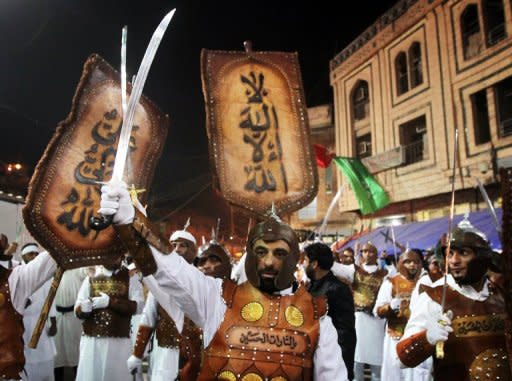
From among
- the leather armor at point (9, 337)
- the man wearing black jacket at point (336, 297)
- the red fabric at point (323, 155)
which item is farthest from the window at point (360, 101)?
the leather armor at point (9, 337)

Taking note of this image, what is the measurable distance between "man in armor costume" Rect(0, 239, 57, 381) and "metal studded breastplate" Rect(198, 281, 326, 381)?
226 centimetres

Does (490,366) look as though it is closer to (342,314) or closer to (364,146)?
(342,314)

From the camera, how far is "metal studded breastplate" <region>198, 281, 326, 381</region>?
112 inches

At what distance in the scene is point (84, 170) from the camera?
12.3 ft

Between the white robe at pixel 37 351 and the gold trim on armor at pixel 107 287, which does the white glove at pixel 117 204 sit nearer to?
the gold trim on armor at pixel 107 287

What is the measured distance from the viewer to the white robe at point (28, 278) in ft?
14.4

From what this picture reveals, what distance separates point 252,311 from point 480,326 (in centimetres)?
200

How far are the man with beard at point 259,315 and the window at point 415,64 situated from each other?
58.0 feet

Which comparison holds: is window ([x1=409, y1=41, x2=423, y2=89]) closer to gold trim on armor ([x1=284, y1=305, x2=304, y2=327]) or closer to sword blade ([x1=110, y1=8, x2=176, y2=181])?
gold trim on armor ([x1=284, y1=305, x2=304, y2=327])

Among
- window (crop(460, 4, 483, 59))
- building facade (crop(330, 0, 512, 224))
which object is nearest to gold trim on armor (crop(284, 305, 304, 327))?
building facade (crop(330, 0, 512, 224))

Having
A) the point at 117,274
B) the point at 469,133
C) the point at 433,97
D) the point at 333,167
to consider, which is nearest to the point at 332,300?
the point at 117,274

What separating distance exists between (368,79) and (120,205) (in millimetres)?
20429

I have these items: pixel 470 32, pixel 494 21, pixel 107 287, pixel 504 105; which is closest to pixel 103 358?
pixel 107 287

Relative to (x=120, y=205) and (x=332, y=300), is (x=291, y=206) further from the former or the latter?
(x=120, y=205)
